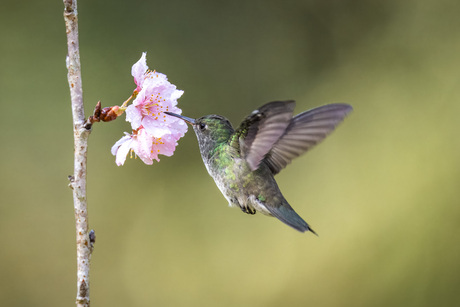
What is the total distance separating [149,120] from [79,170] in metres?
0.26

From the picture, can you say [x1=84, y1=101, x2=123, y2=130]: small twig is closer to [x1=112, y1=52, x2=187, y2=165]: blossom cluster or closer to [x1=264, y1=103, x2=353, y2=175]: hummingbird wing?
[x1=112, y1=52, x2=187, y2=165]: blossom cluster

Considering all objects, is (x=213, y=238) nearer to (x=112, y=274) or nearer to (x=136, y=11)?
(x=112, y=274)

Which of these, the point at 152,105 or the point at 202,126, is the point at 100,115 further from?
the point at 202,126

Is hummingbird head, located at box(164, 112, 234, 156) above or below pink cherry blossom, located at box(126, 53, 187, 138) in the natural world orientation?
below

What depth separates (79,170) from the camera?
1094 millimetres


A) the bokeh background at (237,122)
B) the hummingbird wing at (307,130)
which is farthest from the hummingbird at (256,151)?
the bokeh background at (237,122)

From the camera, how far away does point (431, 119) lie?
3387 millimetres

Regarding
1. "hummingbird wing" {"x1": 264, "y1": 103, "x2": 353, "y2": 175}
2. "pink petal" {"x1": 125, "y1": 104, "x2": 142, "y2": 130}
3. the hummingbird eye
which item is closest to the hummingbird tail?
"hummingbird wing" {"x1": 264, "y1": 103, "x2": 353, "y2": 175}

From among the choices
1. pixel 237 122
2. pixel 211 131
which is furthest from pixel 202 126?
pixel 237 122

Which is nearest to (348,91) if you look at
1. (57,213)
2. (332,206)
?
(332,206)

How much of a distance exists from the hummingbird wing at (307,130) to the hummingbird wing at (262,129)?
0.37 feet

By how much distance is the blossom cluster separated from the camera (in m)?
1.27

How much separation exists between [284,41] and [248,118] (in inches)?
102

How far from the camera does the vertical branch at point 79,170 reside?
1.06 m
